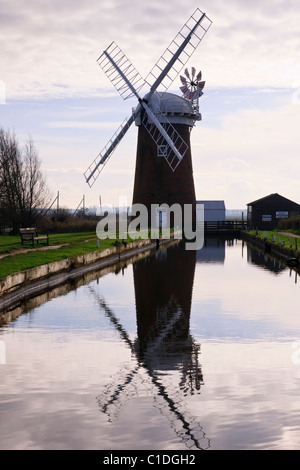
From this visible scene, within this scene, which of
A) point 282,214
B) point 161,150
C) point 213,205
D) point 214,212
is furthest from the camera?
point 213,205

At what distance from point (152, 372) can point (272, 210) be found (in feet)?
235

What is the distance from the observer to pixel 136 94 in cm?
6125

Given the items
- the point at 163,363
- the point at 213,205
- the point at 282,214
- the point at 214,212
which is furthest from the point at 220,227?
the point at 163,363

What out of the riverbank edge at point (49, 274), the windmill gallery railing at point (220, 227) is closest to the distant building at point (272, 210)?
the windmill gallery railing at point (220, 227)

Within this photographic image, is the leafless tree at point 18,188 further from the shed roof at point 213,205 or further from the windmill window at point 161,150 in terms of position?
the shed roof at point 213,205

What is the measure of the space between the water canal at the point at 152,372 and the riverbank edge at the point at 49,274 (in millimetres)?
947

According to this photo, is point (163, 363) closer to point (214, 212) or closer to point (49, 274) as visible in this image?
point (49, 274)

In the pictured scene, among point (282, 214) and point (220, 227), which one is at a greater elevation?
point (282, 214)

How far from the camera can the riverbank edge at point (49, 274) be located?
18844 mm

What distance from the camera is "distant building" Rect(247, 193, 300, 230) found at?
79.9m

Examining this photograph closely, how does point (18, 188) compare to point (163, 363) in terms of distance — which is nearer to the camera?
point (163, 363)

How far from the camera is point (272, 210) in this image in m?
80.0
